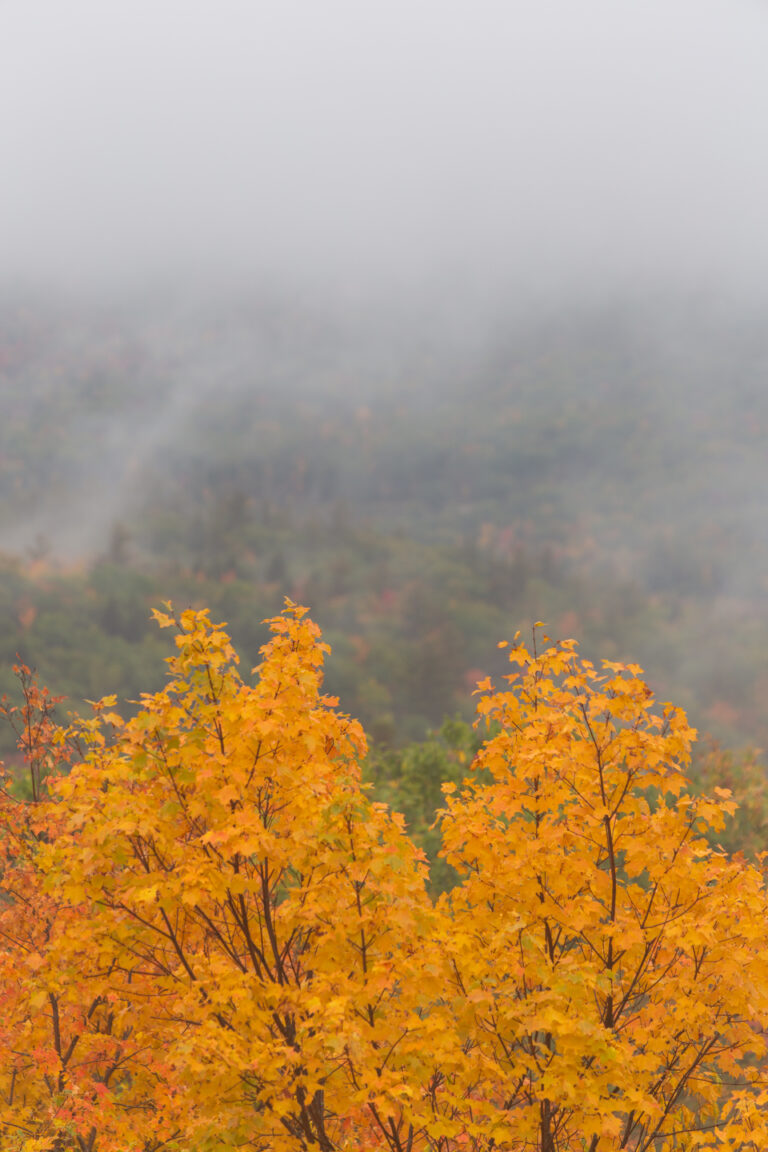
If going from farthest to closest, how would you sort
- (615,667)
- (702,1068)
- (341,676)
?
1. (341,676)
2. (702,1068)
3. (615,667)

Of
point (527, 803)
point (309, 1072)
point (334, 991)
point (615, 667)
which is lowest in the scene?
point (309, 1072)

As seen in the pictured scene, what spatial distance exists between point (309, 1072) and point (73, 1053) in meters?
5.79

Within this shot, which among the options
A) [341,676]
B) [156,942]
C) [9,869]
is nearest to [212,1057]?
[156,942]

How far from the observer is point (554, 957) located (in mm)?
7512

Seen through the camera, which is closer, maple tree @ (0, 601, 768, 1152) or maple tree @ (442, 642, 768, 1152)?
maple tree @ (0, 601, 768, 1152)

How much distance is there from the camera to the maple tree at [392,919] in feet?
21.3

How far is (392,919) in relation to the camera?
6.35m

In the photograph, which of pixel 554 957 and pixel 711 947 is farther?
pixel 554 957

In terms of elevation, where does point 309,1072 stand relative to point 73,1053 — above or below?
below

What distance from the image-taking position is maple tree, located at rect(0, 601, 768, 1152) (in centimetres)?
650

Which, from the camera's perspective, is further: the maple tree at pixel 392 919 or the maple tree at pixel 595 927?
the maple tree at pixel 595 927

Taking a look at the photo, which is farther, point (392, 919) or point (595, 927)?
point (595, 927)

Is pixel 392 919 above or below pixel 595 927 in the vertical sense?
below

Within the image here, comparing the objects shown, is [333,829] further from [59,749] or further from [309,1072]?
[59,749]
